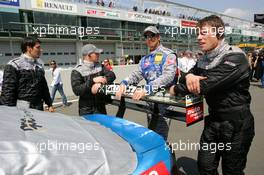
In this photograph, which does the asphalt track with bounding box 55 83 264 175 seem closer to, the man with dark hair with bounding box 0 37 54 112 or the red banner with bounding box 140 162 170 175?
the red banner with bounding box 140 162 170 175

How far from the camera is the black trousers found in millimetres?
2479

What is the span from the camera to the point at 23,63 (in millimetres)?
3719

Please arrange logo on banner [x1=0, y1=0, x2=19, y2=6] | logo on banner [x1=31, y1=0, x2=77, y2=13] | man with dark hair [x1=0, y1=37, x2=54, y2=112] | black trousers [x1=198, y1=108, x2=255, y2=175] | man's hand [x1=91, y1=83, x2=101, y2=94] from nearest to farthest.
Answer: black trousers [x1=198, y1=108, x2=255, y2=175] → man's hand [x1=91, y1=83, x2=101, y2=94] → man with dark hair [x1=0, y1=37, x2=54, y2=112] → logo on banner [x1=0, y1=0, x2=19, y2=6] → logo on banner [x1=31, y1=0, x2=77, y2=13]

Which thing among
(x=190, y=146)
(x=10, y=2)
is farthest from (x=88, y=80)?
(x=10, y=2)

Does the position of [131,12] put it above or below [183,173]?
above

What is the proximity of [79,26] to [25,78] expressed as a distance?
1063 inches

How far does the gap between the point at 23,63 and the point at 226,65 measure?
258 cm

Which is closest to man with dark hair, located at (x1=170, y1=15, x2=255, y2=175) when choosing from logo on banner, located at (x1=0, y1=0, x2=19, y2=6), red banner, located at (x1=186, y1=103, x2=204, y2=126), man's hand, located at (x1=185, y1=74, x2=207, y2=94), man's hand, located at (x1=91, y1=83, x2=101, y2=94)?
man's hand, located at (x1=185, y1=74, x2=207, y2=94)

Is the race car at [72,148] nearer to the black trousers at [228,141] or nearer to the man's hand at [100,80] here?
the black trousers at [228,141]

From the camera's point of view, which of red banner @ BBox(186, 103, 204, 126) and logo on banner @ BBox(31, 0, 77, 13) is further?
logo on banner @ BBox(31, 0, 77, 13)

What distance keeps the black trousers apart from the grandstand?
687 inches

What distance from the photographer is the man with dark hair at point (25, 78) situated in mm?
3609

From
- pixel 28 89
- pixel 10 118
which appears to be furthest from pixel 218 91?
pixel 28 89

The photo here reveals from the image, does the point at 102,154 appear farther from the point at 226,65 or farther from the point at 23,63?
the point at 23,63
